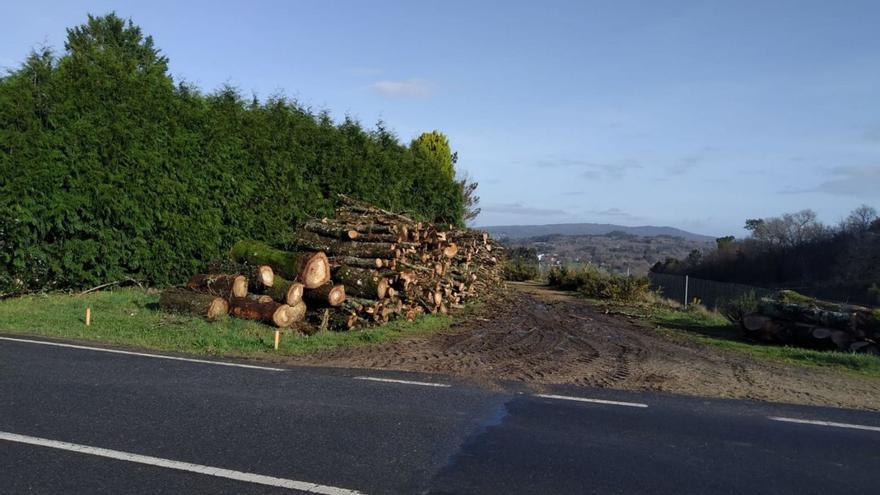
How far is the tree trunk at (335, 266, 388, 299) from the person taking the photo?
13.4 meters

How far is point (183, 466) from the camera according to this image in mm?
5055

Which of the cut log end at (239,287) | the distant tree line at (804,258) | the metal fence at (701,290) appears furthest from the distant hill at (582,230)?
the cut log end at (239,287)

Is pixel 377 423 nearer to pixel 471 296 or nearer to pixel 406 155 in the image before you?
pixel 471 296

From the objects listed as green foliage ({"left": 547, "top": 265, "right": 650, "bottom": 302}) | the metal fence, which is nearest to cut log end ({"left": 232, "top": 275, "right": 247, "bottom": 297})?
green foliage ({"left": 547, "top": 265, "right": 650, "bottom": 302})

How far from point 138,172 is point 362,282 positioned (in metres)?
5.73

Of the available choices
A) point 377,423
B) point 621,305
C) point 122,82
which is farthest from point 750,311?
point 122,82

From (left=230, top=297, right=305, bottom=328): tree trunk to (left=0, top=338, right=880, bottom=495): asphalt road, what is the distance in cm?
403

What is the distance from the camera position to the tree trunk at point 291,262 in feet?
43.1

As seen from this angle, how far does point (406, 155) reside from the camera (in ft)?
76.9

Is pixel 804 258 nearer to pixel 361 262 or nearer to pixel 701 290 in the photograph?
pixel 701 290

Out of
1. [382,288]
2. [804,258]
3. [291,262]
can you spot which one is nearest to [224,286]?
[291,262]

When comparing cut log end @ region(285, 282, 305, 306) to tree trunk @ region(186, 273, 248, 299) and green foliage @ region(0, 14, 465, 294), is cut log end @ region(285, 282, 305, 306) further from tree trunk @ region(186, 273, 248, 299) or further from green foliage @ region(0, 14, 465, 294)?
green foliage @ region(0, 14, 465, 294)

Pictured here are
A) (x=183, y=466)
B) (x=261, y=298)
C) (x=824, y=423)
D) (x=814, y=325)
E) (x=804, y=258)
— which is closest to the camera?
(x=183, y=466)

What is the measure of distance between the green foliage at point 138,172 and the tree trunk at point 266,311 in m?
3.57
